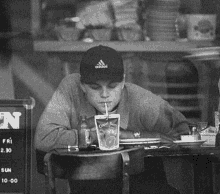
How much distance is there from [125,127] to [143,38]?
65 centimetres

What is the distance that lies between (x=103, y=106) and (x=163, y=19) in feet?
2.61

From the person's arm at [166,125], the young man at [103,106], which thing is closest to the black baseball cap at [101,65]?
the young man at [103,106]

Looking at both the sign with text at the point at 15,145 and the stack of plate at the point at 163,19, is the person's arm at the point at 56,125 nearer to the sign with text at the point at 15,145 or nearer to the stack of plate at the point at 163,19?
the sign with text at the point at 15,145

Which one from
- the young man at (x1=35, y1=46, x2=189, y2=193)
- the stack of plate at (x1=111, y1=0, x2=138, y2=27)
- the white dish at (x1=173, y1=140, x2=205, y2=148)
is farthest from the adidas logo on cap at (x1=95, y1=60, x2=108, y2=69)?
the white dish at (x1=173, y1=140, x2=205, y2=148)

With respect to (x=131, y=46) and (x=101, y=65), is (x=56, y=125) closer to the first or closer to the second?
(x=101, y=65)

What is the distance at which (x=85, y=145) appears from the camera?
5.03m

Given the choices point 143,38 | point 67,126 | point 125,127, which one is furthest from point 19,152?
point 143,38

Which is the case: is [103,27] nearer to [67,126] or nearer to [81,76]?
[81,76]

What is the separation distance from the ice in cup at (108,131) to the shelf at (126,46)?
2.76 feet

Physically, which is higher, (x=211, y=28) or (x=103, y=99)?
(x=211, y=28)

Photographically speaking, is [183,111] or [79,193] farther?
[183,111]

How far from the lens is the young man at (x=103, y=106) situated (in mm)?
5273

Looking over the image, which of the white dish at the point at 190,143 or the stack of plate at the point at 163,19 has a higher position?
the stack of plate at the point at 163,19

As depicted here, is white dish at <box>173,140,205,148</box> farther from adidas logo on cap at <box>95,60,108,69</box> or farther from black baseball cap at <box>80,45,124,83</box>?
adidas logo on cap at <box>95,60,108,69</box>
